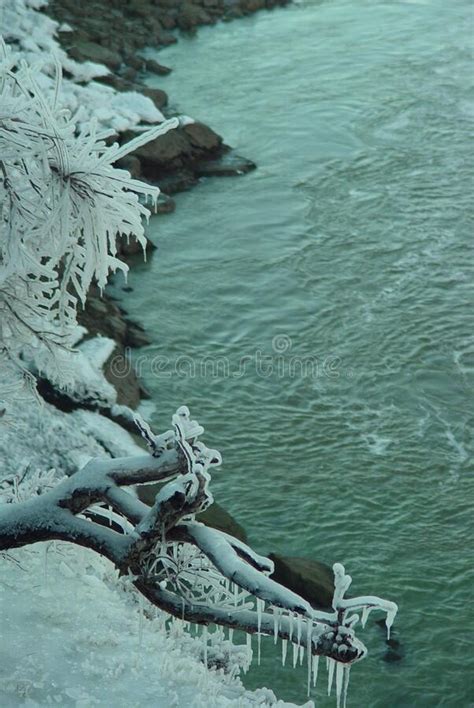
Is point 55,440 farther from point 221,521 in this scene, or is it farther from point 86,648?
point 86,648

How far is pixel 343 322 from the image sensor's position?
21.0 metres

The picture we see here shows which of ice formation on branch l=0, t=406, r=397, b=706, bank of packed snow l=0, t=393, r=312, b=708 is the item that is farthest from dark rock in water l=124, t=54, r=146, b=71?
ice formation on branch l=0, t=406, r=397, b=706

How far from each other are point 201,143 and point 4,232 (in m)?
19.6

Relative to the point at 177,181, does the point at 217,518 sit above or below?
above

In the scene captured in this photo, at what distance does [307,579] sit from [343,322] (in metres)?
7.87

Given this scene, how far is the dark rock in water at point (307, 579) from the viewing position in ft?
45.5

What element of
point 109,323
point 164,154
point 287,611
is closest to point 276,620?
point 287,611

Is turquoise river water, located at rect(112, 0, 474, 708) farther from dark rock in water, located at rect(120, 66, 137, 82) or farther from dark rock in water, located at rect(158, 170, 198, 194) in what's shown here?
dark rock in water, located at rect(120, 66, 137, 82)

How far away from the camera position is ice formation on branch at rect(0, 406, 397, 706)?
8.17 m

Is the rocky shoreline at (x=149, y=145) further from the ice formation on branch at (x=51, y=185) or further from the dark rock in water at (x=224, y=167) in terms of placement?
the ice formation on branch at (x=51, y=185)

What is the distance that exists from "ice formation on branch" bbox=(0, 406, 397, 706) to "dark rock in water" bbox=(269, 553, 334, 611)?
468cm

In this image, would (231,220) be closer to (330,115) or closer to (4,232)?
(330,115)

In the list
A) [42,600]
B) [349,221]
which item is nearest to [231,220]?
[349,221]

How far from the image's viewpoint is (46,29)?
32.3m
